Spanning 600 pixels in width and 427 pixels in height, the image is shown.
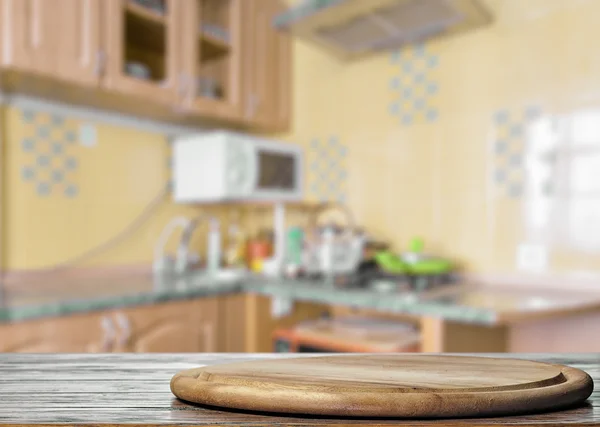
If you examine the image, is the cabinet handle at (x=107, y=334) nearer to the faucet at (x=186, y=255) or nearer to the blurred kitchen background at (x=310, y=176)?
the blurred kitchen background at (x=310, y=176)

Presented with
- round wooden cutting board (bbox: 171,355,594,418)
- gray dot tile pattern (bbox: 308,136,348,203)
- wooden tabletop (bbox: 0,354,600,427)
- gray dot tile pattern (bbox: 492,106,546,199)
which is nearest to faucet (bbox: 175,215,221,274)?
gray dot tile pattern (bbox: 308,136,348,203)

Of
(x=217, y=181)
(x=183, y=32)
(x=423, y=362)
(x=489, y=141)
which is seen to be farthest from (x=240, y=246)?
(x=423, y=362)

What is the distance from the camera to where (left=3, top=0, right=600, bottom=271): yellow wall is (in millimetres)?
2012

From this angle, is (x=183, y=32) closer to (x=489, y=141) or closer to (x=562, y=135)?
(x=489, y=141)

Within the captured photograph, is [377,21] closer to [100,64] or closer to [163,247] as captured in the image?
[100,64]

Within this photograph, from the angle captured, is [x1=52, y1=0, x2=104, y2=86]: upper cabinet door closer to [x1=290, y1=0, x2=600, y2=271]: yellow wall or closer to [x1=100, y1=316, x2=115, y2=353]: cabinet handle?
[x1=100, y1=316, x2=115, y2=353]: cabinet handle

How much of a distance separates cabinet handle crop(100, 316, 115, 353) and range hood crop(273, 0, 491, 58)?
137 centimetres

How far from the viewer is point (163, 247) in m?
2.63

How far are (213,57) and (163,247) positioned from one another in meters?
1.01

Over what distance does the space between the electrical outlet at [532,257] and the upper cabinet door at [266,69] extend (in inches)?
56.1

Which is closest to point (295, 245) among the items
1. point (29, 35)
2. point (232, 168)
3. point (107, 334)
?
point (232, 168)

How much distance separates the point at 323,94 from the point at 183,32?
2.81 feet

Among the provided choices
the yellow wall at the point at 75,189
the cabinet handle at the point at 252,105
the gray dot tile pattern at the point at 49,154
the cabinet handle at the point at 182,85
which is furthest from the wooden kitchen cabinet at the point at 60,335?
the cabinet handle at the point at 252,105

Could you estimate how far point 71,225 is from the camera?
88.0 inches
